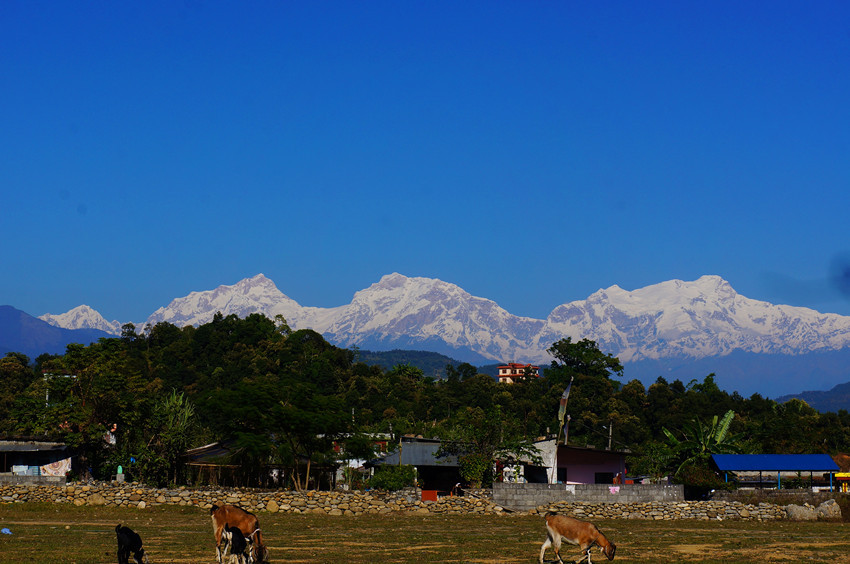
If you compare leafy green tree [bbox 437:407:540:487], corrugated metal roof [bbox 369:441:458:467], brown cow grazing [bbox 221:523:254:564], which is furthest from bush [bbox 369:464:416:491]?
brown cow grazing [bbox 221:523:254:564]

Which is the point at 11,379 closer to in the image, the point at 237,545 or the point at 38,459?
the point at 38,459

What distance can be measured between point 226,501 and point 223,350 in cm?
11092

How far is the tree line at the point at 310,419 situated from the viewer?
45.8 metres

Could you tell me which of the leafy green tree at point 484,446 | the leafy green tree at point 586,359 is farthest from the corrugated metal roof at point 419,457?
the leafy green tree at point 586,359

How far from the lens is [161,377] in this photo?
127000mm

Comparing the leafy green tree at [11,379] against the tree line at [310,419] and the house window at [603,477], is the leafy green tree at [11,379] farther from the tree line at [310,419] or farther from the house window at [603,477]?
the house window at [603,477]

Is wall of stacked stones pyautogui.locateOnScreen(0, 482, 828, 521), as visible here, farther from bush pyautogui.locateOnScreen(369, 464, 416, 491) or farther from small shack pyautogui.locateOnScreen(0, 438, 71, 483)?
small shack pyautogui.locateOnScreen(0, 438, 71, 483)

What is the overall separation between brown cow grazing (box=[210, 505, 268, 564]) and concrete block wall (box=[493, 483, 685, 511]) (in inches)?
806

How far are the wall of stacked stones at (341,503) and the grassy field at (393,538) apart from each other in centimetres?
96

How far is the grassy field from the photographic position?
959 inches

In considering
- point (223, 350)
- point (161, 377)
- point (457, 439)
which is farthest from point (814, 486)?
point (223, 350)

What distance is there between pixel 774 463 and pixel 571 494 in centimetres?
1099

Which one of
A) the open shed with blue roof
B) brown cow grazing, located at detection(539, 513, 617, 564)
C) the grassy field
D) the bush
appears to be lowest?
the grassy field

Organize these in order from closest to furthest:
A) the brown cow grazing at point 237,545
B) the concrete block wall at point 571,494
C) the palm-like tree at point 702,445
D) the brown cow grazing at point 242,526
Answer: the brown cow grazing at point 237,545
the brown cow grazing at point 242,526
the concrete block wall at point 571,494
the palm-like tree at point 702,445
